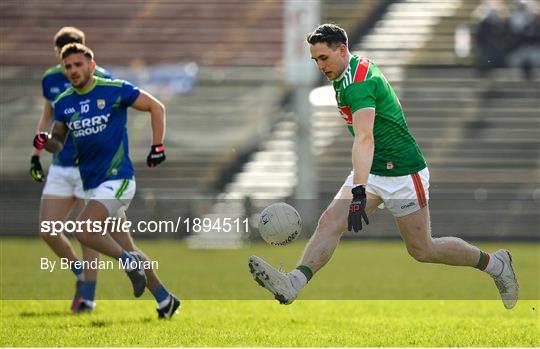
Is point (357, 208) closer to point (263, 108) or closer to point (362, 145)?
point (362, 145)

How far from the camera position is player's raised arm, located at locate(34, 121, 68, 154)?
8.43 meters

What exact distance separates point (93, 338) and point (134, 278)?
83 centimetres

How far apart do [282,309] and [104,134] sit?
200cm

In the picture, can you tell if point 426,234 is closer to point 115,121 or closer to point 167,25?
point 115,121

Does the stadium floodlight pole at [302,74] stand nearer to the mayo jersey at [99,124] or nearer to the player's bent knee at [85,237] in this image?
the mayo jersey at [99,124]

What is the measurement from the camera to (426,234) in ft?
23.6

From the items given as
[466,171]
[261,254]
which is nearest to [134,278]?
[261,254]

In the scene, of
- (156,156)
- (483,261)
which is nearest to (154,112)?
(156,156)

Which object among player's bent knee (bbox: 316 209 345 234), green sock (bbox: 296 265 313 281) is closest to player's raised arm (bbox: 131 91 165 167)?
player's bent knee (bbox: 316 209 345 234)

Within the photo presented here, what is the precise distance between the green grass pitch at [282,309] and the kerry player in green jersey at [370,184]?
0.46m

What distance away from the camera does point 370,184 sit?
23.6ft

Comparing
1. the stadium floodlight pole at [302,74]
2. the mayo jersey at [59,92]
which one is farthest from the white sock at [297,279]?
the stadium floodlight pole at [302,74]

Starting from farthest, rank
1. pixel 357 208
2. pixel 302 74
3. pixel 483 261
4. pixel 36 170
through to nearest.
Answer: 1. pixel 302 74
2. pixel 36 170
3. pixel 483 261
4. pixel 357 208

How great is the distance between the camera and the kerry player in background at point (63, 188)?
29.5 feet
